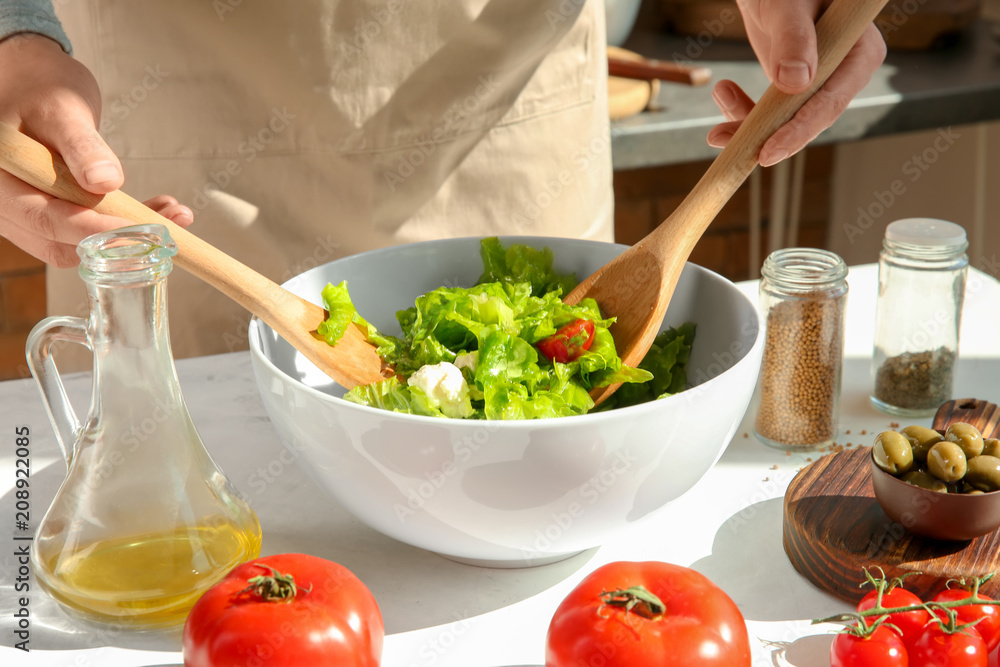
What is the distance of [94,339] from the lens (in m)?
0.73

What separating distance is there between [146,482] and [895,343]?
0.83m

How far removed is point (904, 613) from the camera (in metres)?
0.71

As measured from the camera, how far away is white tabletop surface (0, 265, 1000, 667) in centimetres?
75

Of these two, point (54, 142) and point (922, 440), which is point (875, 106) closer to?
point (922, 440)

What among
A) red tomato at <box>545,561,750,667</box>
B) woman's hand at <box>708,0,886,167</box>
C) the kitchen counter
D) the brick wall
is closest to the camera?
red tomato at <box>545,561,750,667</box>

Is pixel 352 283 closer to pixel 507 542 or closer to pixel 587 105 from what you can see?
pixel 507 542

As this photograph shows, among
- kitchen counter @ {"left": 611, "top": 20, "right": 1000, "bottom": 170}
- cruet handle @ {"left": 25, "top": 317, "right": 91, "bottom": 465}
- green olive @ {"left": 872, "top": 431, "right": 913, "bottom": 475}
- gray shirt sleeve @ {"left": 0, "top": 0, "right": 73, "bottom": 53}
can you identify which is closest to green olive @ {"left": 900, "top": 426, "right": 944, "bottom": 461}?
green olive @ {"left": 872, "top": 431, "right": 913, "bottom": 475}

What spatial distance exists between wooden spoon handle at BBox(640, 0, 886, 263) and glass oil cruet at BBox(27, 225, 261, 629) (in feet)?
1.55

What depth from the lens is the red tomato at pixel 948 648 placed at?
0.67 meters

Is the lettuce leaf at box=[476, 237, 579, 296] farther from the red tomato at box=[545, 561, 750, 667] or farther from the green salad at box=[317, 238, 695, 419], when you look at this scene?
the red tomato at box=[545, 561, 750, 667]

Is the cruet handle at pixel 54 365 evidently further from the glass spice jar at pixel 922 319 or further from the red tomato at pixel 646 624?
the glass spice jar at pixel 922 319

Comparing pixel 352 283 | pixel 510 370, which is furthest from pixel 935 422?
pixel 352 283

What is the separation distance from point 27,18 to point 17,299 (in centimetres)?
210

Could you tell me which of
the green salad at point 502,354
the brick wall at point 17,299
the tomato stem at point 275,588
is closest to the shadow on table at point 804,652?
the green salad at point 502,354
